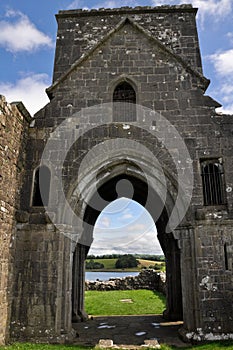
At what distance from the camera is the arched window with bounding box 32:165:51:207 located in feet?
29.5

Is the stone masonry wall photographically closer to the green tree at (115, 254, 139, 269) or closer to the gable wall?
the gable wall

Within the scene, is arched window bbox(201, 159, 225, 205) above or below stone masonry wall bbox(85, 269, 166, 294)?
above

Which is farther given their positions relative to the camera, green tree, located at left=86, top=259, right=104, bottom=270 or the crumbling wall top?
green tree, located at left=86, top=259, right=104, bottom=270

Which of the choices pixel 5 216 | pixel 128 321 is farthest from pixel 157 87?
pixel 128 321

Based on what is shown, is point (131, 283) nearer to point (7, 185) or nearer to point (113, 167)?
point (113, 167)

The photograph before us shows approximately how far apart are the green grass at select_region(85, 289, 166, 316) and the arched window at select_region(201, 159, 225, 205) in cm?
628

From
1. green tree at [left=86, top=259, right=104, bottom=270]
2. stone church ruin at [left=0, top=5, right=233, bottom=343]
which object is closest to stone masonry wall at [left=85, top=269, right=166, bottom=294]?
stone church ruin at [left=0, top=5, right=233, bottom=343]

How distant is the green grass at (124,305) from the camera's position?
12.9 m

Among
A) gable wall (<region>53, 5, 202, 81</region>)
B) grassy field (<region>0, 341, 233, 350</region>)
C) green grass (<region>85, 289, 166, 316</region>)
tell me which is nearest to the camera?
grassy field (<region>0, 341, 233, 350</region>)

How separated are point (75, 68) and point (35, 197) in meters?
4.29

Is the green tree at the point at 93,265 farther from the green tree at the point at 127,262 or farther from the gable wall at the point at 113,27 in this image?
the gable wall at the point at 113,27

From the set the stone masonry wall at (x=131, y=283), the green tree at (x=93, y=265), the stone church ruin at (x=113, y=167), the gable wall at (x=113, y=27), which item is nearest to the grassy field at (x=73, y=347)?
the stone church ruin at (x=113, y=167)

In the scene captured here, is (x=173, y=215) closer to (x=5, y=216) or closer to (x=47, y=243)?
(x=47, y=243)

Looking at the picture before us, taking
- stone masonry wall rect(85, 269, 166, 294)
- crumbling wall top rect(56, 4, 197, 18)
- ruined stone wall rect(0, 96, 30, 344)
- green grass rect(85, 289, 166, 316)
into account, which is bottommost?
green grass rect(85, 289, 166, 316)
